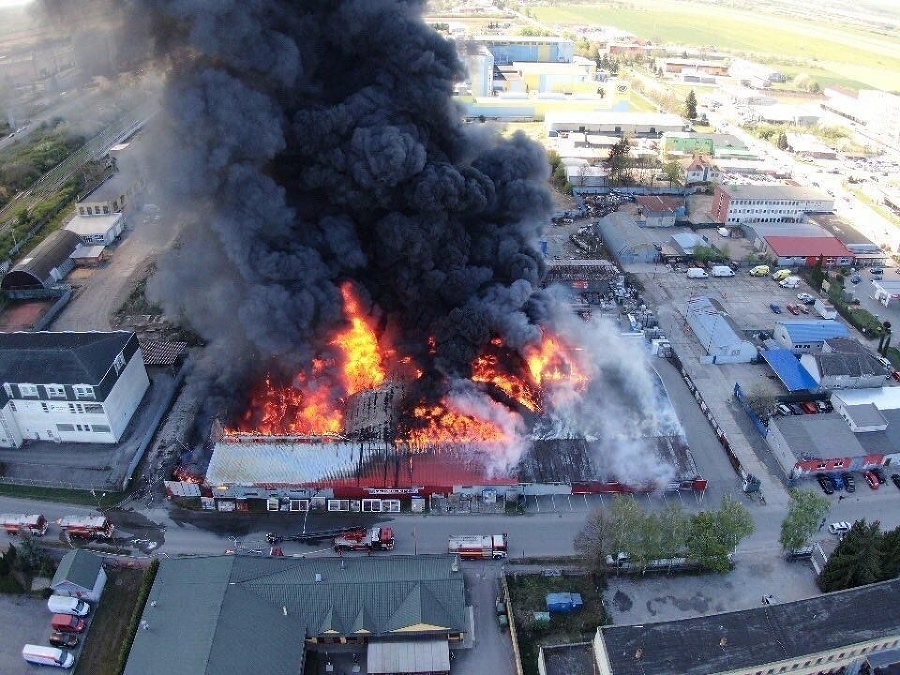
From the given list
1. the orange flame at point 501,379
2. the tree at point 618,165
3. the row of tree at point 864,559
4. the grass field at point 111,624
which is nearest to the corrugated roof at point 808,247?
the tree at point 618,165

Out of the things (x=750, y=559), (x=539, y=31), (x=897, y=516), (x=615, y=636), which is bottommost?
(x=615, y=636)

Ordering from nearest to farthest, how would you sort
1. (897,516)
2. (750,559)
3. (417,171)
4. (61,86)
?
1. (750,559)
2. (897,516)
3. (417,171)
4. (61,86)

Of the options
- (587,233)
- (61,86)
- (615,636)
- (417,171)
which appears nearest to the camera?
(615,636)

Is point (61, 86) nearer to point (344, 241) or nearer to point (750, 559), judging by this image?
point (344, 241)

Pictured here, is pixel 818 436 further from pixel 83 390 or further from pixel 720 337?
pixel 83 390

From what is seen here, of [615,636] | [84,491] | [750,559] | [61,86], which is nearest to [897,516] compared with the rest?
[750,559]
